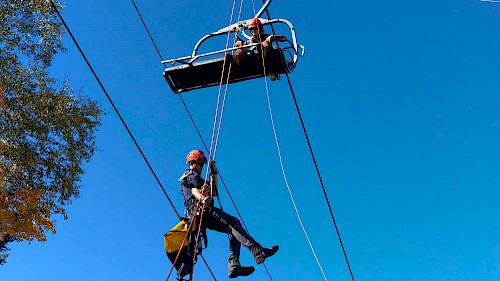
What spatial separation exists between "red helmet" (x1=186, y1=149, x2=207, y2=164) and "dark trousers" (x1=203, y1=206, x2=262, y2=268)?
520 millimetres

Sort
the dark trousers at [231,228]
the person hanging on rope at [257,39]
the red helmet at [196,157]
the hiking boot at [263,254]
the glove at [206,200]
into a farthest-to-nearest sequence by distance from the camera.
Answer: the person hanging on rope at [257,39] → the red helmet at [196,157] → the dark trousers at [231,228] → the hiking boot at [263,254] → the glove at [206,200]

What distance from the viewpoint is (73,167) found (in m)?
14.1

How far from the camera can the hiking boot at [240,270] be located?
5508mm

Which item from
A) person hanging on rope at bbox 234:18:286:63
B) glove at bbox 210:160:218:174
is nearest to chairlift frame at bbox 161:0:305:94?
person hanging on rope at bbox 234:18:286:63

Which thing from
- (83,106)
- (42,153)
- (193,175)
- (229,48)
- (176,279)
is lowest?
(176,279)

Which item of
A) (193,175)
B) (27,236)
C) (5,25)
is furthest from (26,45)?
(193,175)

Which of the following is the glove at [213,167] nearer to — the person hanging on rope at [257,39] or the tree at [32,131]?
the person hanging on rope at [257,39]

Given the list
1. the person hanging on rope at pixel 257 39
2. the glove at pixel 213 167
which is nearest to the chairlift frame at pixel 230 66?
the person hanging on rope at pixel 257 39

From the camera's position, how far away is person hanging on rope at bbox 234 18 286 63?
686 centimetres

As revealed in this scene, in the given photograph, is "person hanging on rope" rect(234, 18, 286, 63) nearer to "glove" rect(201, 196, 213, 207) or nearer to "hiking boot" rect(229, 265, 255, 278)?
"glove" rect(201, 196, 213, 207)

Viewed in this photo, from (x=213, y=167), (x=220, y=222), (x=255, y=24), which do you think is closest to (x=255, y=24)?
(x=255, y=24)

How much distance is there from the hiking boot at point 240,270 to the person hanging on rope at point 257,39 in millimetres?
2544

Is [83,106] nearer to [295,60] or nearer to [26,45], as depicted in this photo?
[26,45]

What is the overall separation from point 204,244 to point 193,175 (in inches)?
29.4
